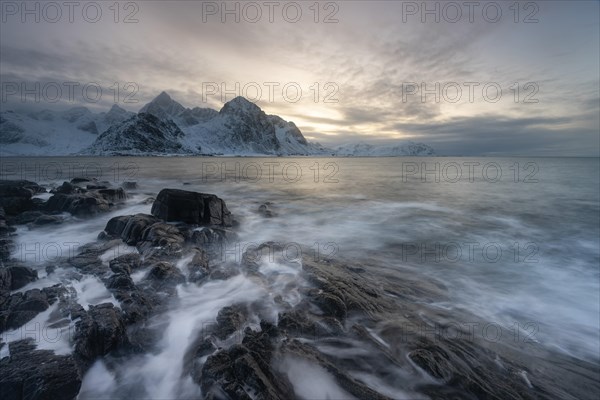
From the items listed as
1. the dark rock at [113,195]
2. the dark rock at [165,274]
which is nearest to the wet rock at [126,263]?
the dark rock at [165,274]

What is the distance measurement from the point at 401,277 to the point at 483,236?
28.0ft

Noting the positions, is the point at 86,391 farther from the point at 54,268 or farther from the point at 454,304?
the point at 454,304

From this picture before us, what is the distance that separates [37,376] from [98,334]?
100 cm

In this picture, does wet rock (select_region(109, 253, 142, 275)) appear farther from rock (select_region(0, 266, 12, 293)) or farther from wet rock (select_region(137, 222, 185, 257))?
rock (select_region(0, 266, 12, 293))

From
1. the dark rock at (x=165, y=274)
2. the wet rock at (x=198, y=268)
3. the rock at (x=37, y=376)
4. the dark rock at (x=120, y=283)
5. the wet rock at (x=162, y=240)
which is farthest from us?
the wet rock at (x=162, y=240)

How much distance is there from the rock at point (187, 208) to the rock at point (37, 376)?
769 cm

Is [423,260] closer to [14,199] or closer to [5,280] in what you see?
[5,280]

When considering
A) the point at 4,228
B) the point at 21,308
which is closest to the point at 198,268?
the point at 21,308

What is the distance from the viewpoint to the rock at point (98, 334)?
4.75 m

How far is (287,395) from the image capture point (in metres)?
4.25

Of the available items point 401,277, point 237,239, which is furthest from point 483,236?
point 237,239

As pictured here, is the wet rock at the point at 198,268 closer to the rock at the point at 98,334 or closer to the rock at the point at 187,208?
the rock at the point at 98,334

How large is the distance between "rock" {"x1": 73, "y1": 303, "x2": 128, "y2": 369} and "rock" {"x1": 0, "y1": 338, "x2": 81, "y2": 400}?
28cm

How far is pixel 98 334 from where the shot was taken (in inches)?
196
